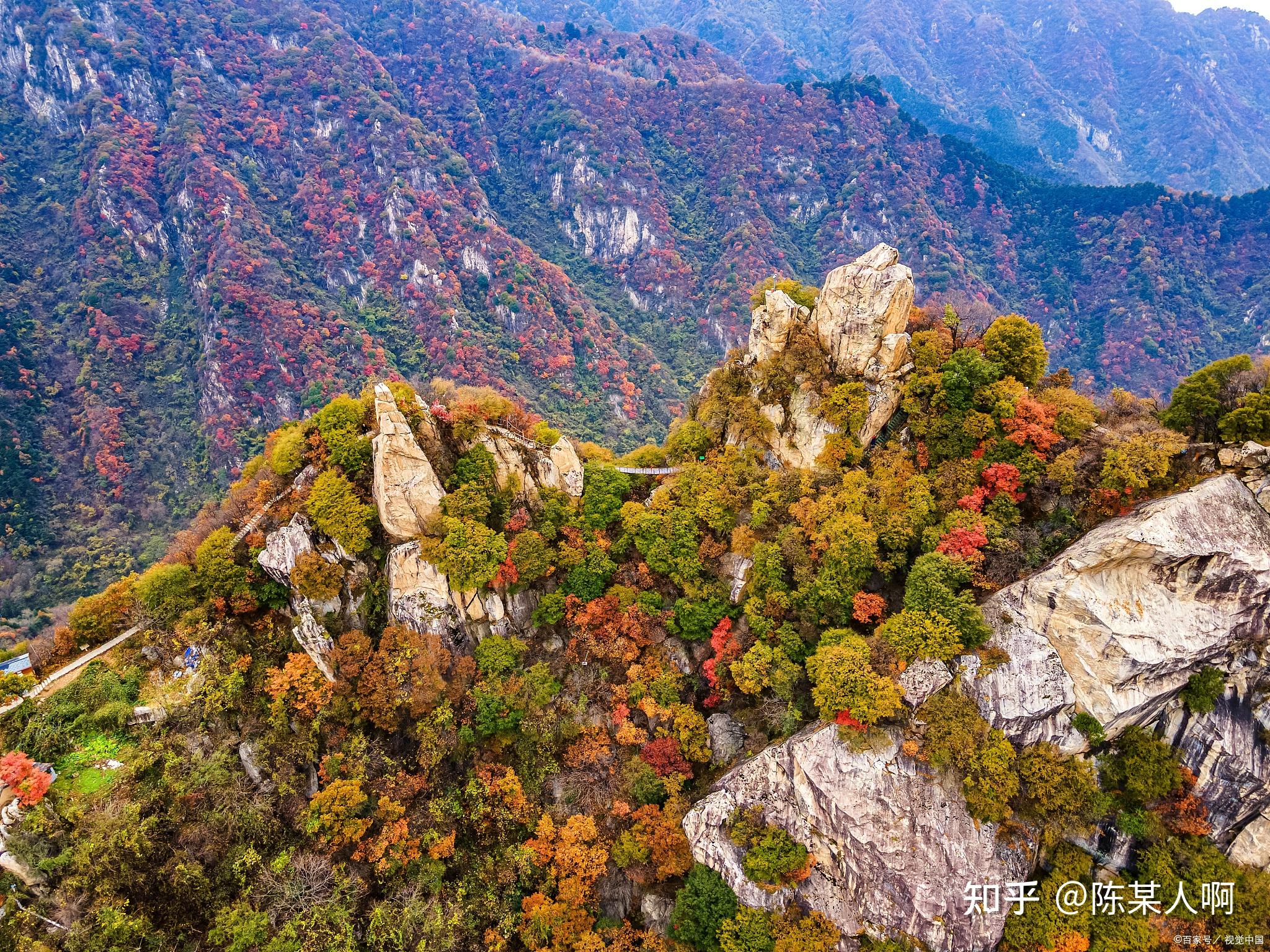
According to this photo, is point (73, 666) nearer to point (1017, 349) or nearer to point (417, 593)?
point (417, 593)

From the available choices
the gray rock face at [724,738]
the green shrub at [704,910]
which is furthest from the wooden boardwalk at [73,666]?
the green shrub at [704,910]

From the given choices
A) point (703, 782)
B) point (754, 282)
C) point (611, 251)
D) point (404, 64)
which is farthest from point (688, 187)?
point (703, 782)

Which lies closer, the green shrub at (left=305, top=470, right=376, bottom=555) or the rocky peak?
the green shrub at (left=305, top=470, right=376, bottom=555)

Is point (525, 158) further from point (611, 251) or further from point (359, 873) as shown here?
point (359, 873)

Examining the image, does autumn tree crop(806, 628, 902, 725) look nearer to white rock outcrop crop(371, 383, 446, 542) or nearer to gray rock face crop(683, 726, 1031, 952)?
gray rock face crop(683, 726, 1031, 952)

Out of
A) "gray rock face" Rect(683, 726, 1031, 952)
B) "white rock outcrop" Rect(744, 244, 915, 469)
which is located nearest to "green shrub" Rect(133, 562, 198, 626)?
"gray rock face" Rect(683, 726, 1031, 952)
